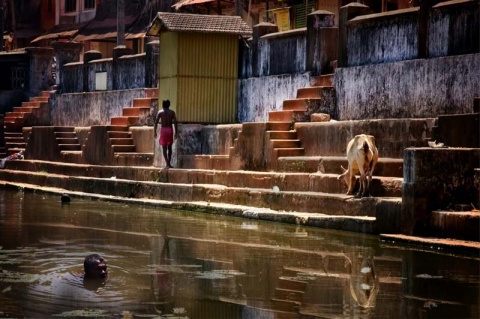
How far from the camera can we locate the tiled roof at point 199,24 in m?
23.4

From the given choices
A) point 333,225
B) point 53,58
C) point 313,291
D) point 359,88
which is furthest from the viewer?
point 53,58

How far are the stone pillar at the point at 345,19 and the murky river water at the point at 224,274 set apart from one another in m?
5.30

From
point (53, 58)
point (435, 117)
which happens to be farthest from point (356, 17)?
point (53, 58)

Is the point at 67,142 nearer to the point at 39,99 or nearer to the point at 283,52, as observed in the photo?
the point at 39,99

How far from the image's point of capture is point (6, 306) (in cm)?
825

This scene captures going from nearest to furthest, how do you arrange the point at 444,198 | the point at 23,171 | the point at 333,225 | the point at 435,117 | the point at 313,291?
the point at 313,291, the point at 444,198, the point at 333,225, the point at 435,117, the point at 23,171

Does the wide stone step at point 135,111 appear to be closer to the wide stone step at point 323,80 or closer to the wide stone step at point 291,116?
the wide stone step at point 323,80

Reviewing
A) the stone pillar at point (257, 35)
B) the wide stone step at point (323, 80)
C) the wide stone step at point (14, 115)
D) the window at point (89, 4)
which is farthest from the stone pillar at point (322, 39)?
the window at point (89, 4)

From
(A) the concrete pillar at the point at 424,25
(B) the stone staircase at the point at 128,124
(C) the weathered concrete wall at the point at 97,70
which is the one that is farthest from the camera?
(C) the weathered concrete wall at the point at 97,70

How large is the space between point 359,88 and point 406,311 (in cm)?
1163

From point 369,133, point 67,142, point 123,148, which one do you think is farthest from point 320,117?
point 67,142

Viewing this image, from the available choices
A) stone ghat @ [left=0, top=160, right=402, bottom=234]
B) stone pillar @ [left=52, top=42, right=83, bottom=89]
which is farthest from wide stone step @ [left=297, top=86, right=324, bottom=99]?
stone pillar @ [left=52, top=42, right=83, bottom=89]

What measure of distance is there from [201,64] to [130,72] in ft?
21.9

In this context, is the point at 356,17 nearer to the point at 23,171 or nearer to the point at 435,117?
the point at 435,117
